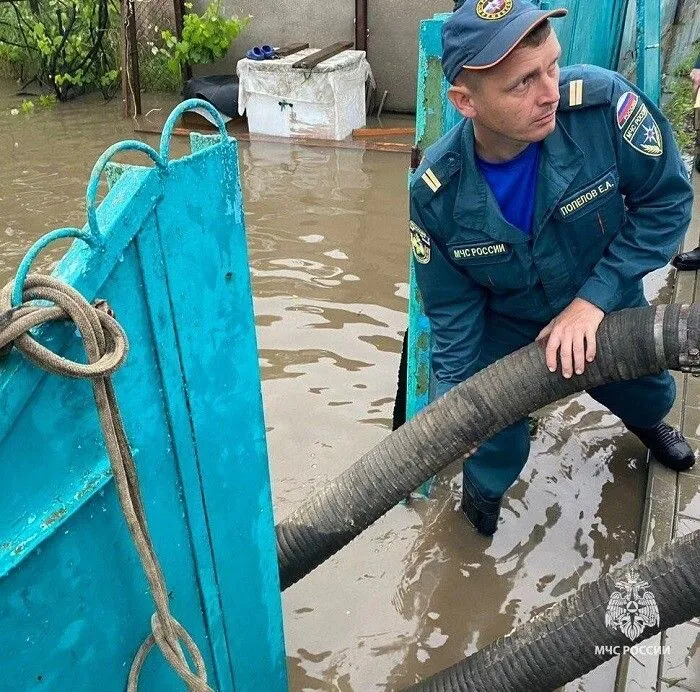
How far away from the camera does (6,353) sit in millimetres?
1093

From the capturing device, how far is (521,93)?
6.43ft

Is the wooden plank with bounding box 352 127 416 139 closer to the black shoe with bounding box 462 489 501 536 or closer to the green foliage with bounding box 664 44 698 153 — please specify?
the green foliage with bounding box 664 44 698 153

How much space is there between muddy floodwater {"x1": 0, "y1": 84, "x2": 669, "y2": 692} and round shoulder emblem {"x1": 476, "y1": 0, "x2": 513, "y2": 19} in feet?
6.81

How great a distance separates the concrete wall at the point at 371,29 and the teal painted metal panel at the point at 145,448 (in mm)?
7511

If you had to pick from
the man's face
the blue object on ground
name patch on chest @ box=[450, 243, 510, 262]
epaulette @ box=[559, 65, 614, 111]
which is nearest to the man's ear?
the man's face

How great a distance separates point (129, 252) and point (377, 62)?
8022 mm

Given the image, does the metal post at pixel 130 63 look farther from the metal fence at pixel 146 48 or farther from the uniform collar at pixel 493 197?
the uniform collar at pixel 493 197

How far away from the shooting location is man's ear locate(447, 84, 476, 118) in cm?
203

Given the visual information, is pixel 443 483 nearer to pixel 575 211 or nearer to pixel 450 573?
pixel 450 573

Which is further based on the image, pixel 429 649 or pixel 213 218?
pixel 429 649

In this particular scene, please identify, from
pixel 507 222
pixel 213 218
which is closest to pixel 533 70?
pixel 507 222

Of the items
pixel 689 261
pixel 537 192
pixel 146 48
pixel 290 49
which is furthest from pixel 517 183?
pixel 146 48

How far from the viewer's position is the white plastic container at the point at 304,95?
7535mm

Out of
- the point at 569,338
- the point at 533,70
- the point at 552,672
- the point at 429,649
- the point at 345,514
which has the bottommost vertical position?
the point at 429,649
